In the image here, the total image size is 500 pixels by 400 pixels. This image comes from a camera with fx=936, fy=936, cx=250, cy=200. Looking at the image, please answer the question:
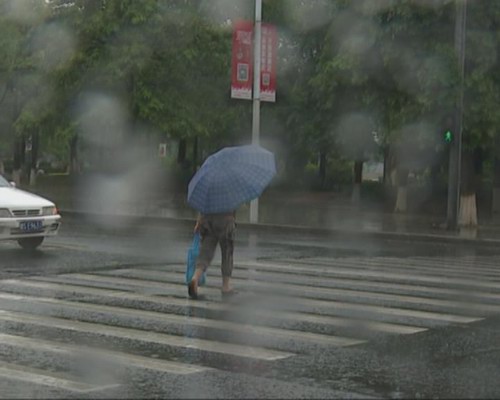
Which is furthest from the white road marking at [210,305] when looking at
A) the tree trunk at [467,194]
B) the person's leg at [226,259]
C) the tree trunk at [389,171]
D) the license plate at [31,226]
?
the tree trunk at [389,171]

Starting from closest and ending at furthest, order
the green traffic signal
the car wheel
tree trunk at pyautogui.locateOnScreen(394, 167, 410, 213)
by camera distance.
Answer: the car wheel
the green traffic signal
tree trunk at pyautogui.locateOnScreen(394, 167, 410, 213)

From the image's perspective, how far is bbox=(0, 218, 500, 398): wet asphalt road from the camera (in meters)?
6.54

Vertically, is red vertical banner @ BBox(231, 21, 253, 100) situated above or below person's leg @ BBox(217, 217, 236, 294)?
above

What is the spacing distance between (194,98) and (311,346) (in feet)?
90.1

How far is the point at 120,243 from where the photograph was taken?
709 inches

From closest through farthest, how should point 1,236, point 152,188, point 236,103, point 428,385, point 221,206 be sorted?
point 428,385 → point 221,206 → point 1,236 → point 236,103 → point 152,188

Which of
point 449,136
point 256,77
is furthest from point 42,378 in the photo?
point 256,77

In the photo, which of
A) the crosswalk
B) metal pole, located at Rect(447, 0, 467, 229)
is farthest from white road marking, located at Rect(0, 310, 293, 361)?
metal pole, located at Rect(447, 0, 467, 229)

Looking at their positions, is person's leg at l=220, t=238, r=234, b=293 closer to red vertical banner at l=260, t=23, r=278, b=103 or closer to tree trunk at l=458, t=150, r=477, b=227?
red vertical banner at l=260, t=23, r=278, b=103

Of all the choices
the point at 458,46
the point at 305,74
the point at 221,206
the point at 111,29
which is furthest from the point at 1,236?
the point at 305,74

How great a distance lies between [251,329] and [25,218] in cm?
778

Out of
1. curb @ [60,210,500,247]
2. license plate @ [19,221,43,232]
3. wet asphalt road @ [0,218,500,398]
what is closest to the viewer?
wet asphalt road @ [0,218,500,398]

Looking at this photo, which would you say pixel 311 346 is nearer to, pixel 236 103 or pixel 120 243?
pixel 120 243

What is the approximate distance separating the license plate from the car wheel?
350mm
